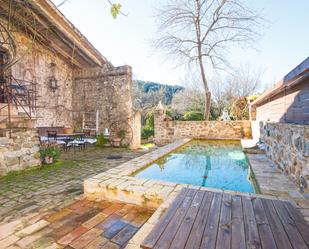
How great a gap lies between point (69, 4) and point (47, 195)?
9.72 ft

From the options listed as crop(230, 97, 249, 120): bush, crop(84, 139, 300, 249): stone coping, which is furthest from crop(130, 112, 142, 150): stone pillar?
crop(230, 97, 249, 120): bush

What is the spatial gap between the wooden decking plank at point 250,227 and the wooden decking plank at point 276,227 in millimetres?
135

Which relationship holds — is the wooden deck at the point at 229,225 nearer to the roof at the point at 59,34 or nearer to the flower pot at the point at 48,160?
the flower pot at the point at 48,160

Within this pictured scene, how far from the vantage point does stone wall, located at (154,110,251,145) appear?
955cm

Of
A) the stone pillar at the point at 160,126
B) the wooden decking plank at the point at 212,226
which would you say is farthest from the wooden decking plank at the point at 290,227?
the stone pillar at the point at 160,126

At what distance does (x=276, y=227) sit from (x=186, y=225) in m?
0.79

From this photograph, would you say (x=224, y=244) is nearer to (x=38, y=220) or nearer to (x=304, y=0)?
(x=38, y=220)

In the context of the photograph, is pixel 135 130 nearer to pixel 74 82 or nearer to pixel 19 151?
pixel 74 82

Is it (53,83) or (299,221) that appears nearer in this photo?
(299,221)

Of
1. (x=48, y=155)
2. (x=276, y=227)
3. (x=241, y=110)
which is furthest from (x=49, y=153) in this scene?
(x=241, y=110)

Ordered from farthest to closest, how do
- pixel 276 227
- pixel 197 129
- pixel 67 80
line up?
pixel 197 129
pixel 67 80
pixel 276 227

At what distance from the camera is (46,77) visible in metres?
7.97

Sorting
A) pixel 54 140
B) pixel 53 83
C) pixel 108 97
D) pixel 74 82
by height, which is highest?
pixel 74 82

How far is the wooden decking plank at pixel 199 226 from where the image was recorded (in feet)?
4.68
